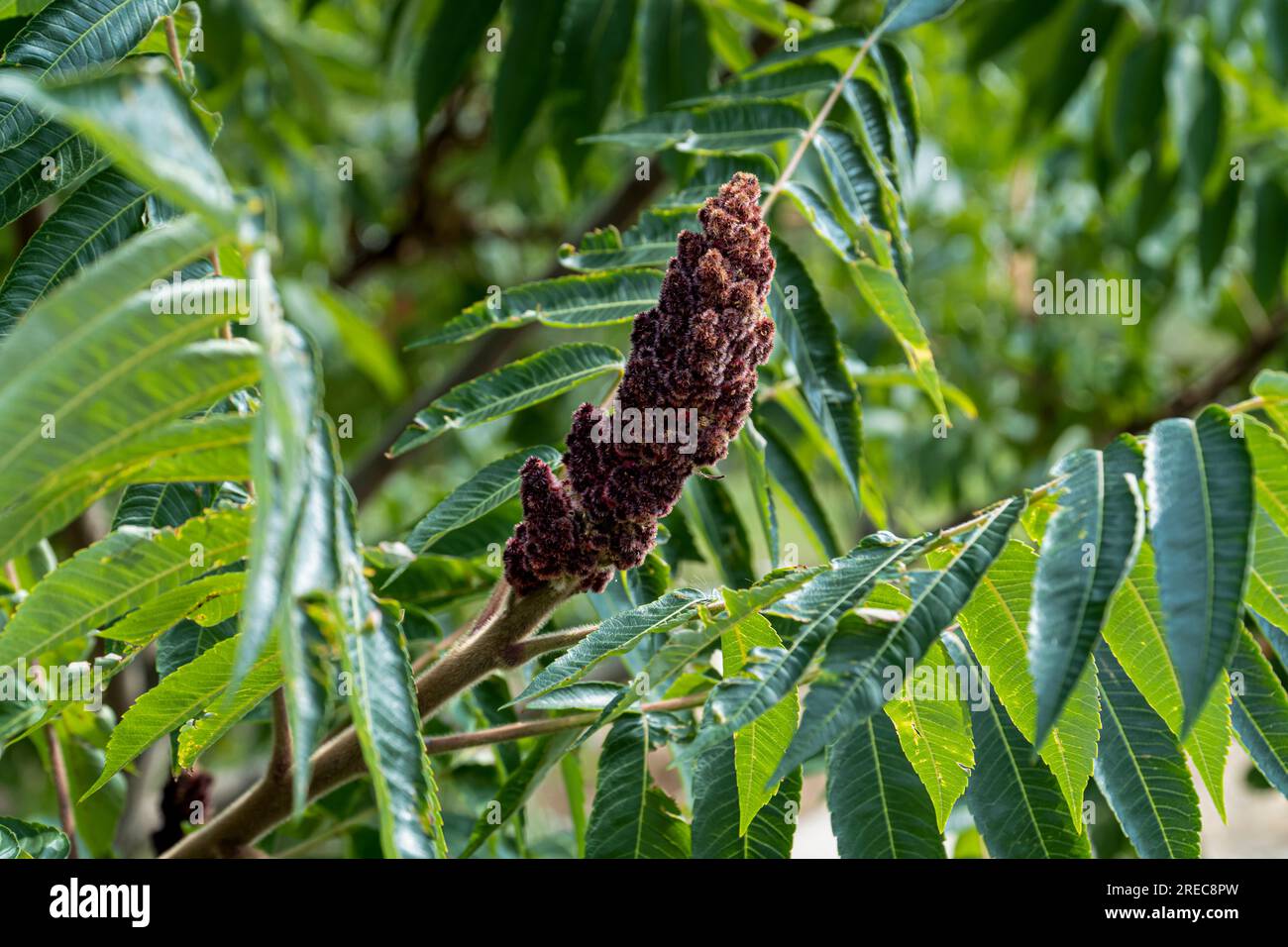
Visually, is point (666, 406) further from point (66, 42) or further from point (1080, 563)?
point (66, 42)

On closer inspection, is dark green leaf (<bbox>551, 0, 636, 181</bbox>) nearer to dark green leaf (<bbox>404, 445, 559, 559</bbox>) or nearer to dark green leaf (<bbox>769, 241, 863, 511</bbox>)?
dark green leaf (<bbox>769, 241, 863, 511</bbox>)

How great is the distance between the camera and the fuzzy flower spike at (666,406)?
1.21 metres

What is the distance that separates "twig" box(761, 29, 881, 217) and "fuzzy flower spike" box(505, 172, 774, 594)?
29 centimetres

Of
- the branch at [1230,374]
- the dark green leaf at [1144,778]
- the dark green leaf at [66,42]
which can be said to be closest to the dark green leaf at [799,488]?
the dark green leaf at [1144,778]

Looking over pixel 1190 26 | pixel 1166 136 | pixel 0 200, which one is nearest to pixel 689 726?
pixel 0 200

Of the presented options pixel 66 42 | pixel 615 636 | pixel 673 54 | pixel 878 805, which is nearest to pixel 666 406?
pixel 615 636

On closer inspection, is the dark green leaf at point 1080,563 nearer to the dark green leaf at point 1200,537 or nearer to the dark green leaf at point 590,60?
the dark green leaf at point 1200,537

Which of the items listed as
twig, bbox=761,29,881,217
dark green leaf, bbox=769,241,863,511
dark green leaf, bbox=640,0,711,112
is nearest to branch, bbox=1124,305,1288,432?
dark green leaf, bbox=640,0,711,112

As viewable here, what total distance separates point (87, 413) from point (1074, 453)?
83 centimetres

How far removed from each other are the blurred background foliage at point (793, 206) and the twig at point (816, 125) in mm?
41
